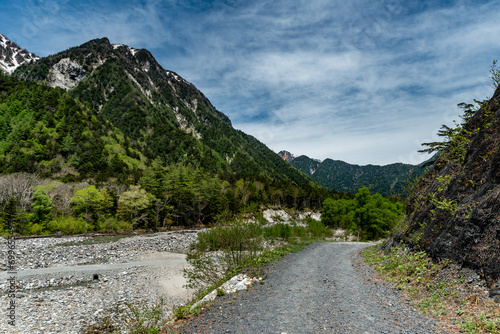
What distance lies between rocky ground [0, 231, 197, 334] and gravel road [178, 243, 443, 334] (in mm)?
9203

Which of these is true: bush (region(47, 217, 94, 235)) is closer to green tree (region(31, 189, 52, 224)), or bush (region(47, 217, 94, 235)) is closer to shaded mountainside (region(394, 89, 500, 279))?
green tree (region(31, 189, 52, 224))

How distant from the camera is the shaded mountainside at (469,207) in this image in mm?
8148

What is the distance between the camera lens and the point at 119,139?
14462cm

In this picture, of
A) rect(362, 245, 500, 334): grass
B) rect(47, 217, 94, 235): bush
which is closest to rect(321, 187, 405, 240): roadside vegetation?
rect(362, 245, 500, 334): grass

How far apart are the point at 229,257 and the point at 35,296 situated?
607 inches

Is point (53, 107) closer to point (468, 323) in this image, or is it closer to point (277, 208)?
point (277, 208)

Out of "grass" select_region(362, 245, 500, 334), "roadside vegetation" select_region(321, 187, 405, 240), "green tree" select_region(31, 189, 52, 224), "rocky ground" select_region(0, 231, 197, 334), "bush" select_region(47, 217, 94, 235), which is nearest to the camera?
"grass" select_region(362, 245, 500, 334)

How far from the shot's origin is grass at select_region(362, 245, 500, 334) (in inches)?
238

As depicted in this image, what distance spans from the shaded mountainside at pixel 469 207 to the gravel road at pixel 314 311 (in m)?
2.97

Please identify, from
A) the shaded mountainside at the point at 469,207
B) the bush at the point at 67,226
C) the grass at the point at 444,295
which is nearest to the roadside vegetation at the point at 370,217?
the shaded mountainside at the point at 469,207

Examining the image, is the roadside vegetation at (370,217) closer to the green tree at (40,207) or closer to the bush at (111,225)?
the bush at (111,225)

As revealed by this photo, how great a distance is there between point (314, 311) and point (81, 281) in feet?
77.4

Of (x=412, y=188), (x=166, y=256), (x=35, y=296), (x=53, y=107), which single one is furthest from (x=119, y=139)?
(x=412, y=188)

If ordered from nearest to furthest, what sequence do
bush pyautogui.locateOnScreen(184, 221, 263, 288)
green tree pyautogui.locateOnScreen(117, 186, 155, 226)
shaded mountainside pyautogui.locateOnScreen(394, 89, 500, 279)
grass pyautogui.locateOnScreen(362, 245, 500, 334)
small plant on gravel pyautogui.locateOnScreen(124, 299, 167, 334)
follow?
grass pyautogui.locateOnScreen(362, 245, 500, 334), small plant on gravel pyautogui.locateOnScreen(124, 299, 167, 334), shaded mountainside pyautogui.locateOnScreen(394, 89, 500, 279), bush pyautogui.locateOnScreen(184, 221, 263, 288), green tree pyautogui.locateOnScreen(117, 186, 155, 226)
